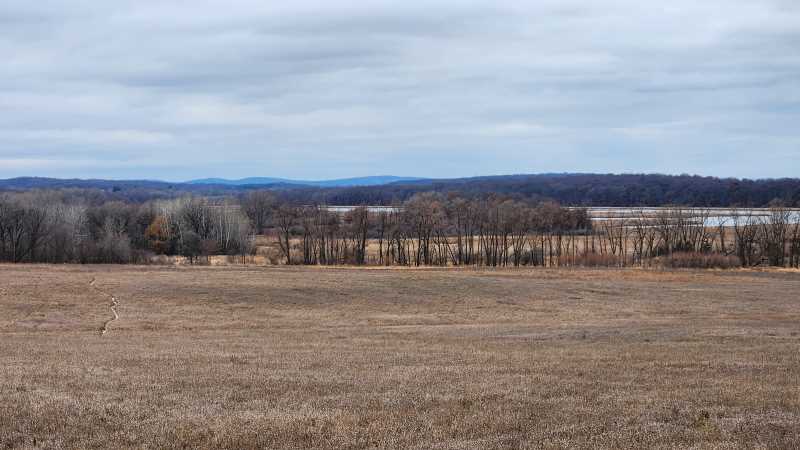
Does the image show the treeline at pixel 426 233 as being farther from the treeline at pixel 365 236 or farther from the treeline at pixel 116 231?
the treeline at pixel 116 231

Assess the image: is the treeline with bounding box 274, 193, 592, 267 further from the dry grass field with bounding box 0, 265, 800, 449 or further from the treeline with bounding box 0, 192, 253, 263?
the dry grass field with bounding box 0, 265, 800, 449

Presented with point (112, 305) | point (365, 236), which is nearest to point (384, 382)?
point (112, 305)

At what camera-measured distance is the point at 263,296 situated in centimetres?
4353

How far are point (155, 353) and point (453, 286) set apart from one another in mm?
33844

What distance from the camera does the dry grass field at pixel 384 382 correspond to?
10203 millimetres

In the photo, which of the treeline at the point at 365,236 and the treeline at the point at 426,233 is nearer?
the treeline at the point at 365,236

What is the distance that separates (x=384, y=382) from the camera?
47.1ft

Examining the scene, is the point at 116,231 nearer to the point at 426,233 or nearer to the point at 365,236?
the point at 365,236

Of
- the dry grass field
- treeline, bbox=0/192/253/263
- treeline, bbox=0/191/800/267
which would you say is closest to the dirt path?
the dry grass field

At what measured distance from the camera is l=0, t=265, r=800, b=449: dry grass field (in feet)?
33.5

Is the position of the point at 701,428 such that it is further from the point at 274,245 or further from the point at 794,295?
the point at 274,245

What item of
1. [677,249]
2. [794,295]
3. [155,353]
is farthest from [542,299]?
[677,249]

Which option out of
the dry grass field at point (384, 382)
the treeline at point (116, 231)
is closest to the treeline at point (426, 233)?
the treeline at point (116, 231)

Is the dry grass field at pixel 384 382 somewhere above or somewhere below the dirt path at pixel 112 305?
above
